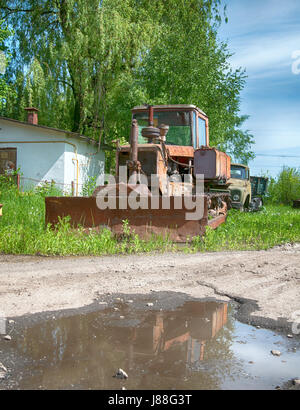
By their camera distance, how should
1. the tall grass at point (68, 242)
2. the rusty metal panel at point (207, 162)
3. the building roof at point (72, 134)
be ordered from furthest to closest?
the building roof at point (72, 134), the rusty metal panel at point (207, 162), the tall grass at point (68, 242)

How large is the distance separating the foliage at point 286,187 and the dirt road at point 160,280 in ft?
78.2

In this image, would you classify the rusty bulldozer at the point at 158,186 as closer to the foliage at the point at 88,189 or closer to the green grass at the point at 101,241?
the green grass at the point at 101,241

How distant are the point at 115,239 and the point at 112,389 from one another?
460 cm

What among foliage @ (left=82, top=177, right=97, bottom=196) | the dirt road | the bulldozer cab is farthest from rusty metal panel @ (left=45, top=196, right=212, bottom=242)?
foliage @ (left=82, top=177, right=97, bottom=196)

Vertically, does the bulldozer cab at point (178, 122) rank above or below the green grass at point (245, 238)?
above

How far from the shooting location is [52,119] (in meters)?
19.9

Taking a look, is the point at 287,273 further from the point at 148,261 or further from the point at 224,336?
the point at 224,336

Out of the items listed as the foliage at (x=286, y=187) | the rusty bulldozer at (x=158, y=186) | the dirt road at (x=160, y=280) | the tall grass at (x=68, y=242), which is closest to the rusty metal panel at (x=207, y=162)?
the rusty bulldozer at (x=158, y=186)

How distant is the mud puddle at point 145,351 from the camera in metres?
2.44

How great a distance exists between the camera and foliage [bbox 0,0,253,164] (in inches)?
697

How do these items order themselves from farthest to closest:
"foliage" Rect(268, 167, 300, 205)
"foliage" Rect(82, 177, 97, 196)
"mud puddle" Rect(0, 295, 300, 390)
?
"foliage" Rect(268, 167, 300, 205) → "foliage" Rect(82, 177, 97, 196) → "mud puddle" Rect(0, 295, 300, 390)

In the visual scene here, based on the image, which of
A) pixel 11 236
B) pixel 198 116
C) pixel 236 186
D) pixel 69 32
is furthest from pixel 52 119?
pixel 11 236

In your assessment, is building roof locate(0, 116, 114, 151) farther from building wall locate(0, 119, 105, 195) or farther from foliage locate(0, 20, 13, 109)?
foliage locate(0, 20, 13, 109)

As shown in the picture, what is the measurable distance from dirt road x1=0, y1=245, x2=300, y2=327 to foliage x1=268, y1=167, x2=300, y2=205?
2382cm
